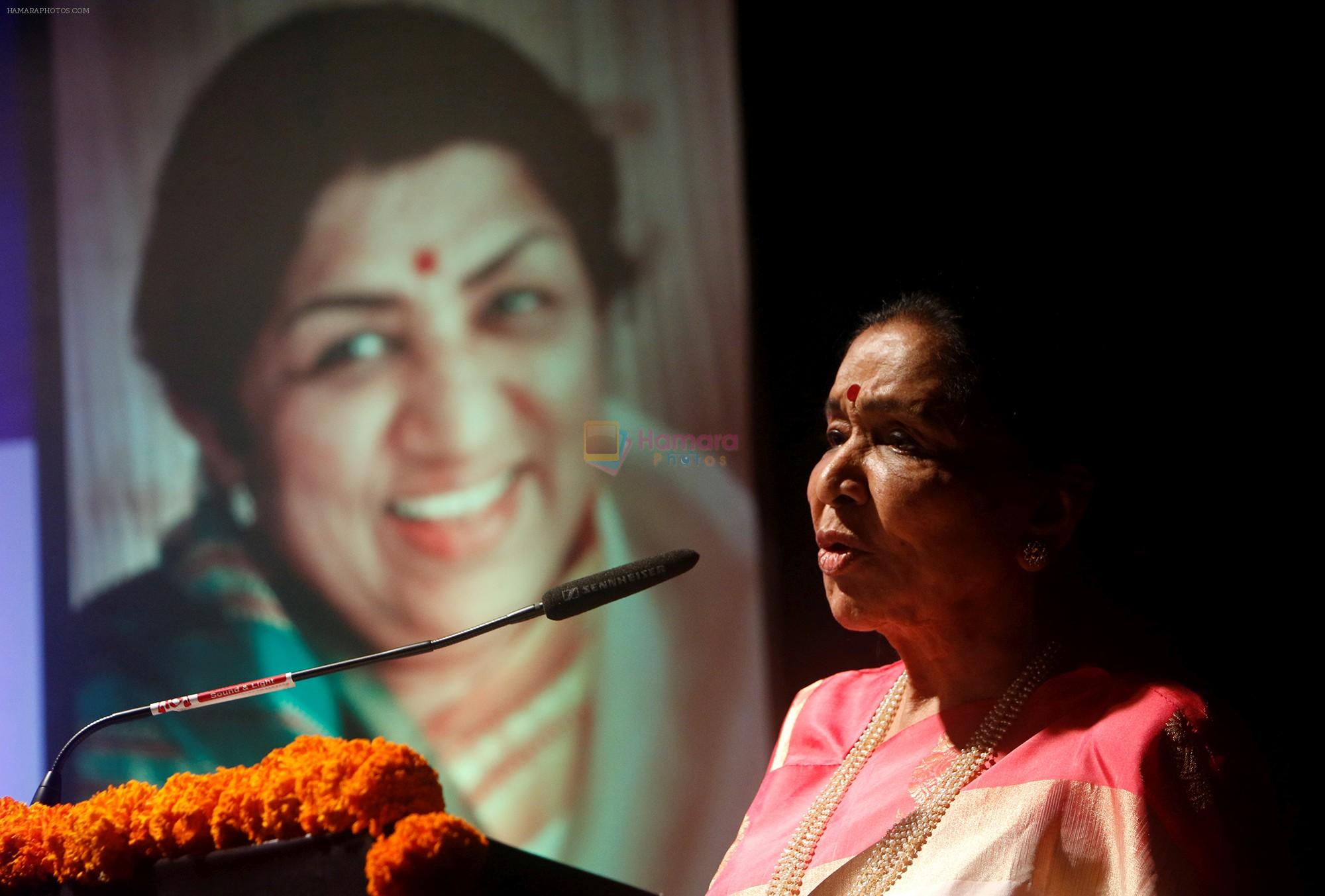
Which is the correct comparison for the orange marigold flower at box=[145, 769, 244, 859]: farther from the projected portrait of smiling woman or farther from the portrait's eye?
the portrait's eye

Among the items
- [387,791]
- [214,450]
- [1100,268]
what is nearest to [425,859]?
[387,791]

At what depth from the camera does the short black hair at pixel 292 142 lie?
3.16 meters

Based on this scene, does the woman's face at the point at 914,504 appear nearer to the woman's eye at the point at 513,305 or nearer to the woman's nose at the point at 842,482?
the woman's nose at the point at 842,482

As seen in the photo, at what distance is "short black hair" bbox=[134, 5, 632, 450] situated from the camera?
10.4 feet

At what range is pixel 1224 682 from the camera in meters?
1.56

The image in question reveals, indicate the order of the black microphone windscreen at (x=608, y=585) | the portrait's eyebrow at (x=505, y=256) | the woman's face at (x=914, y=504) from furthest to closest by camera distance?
the portrait's eyebrow at (x=505, y=256) < the woman's face at (x=914, y=504) < the black microphone windscreen at (x=608, y=585)

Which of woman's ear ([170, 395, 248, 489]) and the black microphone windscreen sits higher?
the black microphone windscreen

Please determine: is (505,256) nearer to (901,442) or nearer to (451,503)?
(451,503)

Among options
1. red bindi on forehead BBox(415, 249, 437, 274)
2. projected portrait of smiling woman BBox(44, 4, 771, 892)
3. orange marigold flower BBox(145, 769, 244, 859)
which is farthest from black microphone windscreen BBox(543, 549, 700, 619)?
red bindi on forehead BBox(415, 249, 437, 274)

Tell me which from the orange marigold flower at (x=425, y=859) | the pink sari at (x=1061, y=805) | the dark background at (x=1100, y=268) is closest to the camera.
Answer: the orange marigold flower at (x=425, y=859)

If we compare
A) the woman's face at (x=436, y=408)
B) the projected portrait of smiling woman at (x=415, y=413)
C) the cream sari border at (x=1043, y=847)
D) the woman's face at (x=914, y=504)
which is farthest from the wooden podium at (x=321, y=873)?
the woman's face at (x=436, y=408)

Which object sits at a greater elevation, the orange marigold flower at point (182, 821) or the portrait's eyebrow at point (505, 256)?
the portrait's eyebrow at point (505, 256)

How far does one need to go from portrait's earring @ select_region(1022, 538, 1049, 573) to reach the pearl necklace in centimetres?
10

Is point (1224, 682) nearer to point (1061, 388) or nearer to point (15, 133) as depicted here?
point (1061, 388)
